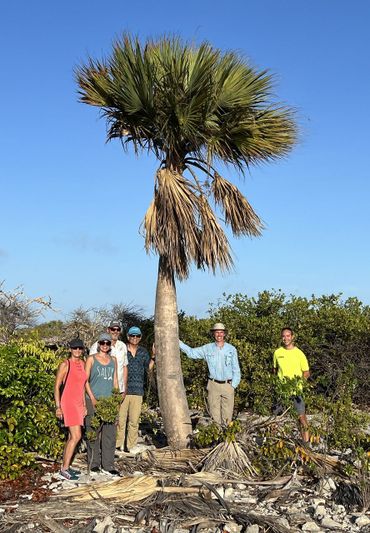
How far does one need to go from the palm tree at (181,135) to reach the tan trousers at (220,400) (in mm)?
444

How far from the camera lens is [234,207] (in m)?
10.3

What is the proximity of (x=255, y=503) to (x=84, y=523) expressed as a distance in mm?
1800

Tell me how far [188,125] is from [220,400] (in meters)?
3.96

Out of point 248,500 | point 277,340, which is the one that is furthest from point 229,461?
point 277,340

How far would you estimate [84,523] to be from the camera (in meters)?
6.47

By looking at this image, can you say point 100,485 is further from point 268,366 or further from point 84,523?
point 268,366

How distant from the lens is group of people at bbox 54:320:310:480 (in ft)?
27.1

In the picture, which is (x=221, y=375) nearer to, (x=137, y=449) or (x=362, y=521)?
(x=137, y=449)

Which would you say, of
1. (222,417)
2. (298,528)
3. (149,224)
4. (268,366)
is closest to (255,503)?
(298,528)

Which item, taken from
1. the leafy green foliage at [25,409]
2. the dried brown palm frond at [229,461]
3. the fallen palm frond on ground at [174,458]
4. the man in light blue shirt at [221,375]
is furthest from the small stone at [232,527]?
the man in light blue shirt at [221,375]

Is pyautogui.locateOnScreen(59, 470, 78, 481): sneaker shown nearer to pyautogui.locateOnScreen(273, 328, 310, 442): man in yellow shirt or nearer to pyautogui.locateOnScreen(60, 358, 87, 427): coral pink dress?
pyautogui.locateOnScreen(60, 358, 87, 427): coral pink dress

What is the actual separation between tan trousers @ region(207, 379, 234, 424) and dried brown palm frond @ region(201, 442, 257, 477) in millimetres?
1615

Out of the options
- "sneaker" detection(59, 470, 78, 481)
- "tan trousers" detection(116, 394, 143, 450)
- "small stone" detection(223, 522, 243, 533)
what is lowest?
"small stone" detection(223, 522, 243, 533)

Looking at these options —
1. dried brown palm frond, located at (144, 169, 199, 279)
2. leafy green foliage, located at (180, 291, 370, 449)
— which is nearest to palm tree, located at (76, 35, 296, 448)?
dried brown palm frond, located at (144, 169, 199, 279)
